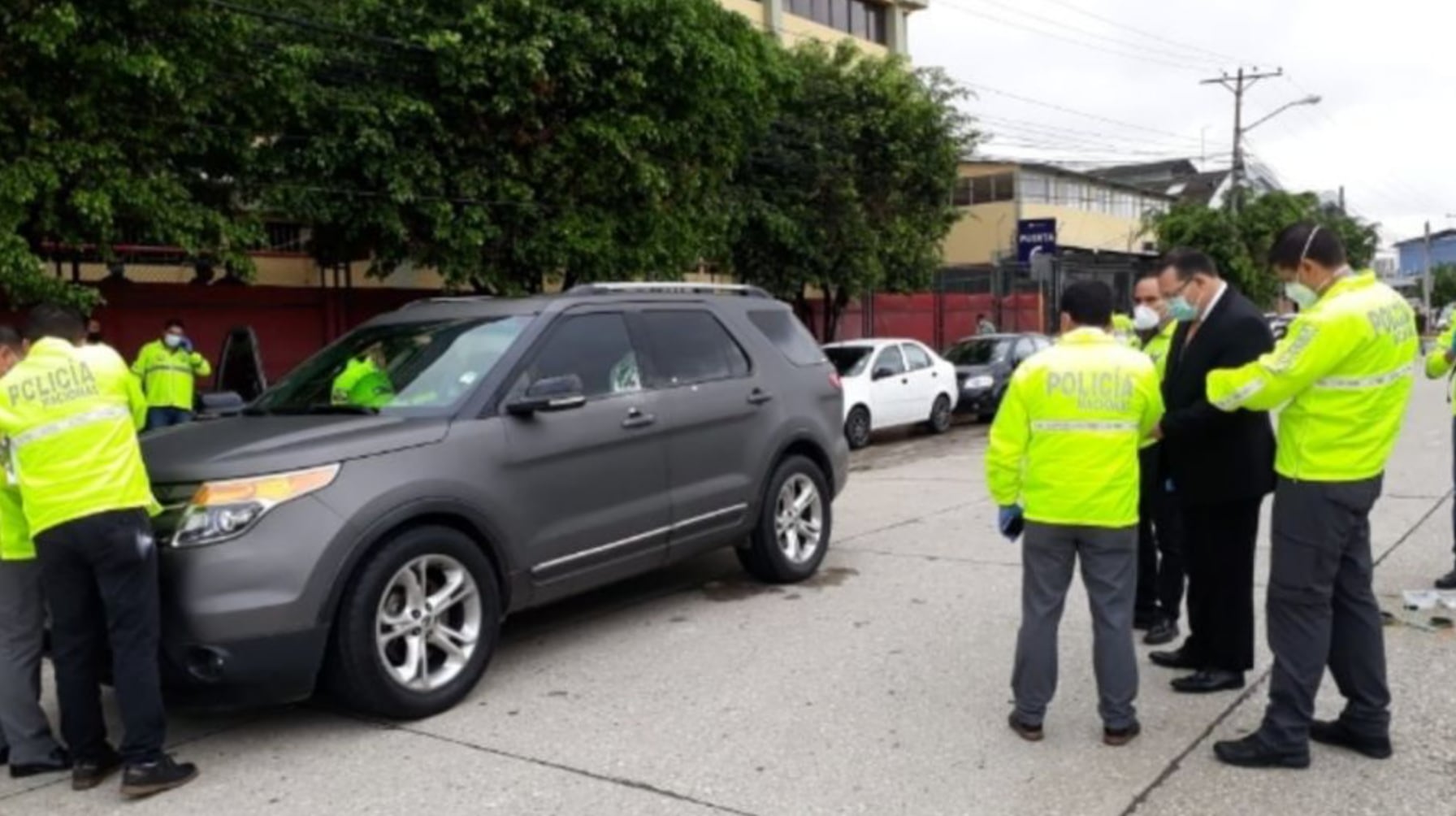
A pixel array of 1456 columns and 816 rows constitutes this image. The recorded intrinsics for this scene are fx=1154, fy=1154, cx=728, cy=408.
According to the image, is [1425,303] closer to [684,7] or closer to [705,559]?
[684,7]

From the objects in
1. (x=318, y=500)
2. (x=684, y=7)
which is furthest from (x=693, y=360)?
(x=684, y=7)

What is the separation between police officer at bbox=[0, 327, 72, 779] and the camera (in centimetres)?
441

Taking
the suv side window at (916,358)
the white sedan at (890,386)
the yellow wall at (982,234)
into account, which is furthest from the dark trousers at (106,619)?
the yellow wall at (982,234)

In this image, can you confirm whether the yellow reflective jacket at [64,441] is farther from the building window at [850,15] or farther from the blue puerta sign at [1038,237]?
the building window at [850,15]

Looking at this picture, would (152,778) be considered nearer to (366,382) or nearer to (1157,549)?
(366,382)

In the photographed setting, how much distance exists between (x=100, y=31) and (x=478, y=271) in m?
4.71

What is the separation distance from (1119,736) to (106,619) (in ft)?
12.4

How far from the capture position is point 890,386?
1641cm

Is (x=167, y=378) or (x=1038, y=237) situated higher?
(x=1038, y=237)

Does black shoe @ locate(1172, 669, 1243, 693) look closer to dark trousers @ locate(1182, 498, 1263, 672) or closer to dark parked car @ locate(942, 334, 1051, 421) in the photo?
dark trousers @ locate(1182, 498, 1263, 672)

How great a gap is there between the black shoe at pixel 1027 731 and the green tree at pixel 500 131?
32.7 ft

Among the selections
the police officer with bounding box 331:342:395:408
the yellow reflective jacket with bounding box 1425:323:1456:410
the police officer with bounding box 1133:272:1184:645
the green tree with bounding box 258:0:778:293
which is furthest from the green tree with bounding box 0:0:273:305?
the yellow reflective jacket with bounding box 1425:323:1456:410

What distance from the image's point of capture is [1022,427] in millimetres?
4387

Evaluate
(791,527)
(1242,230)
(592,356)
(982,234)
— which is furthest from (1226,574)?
(982,234)
